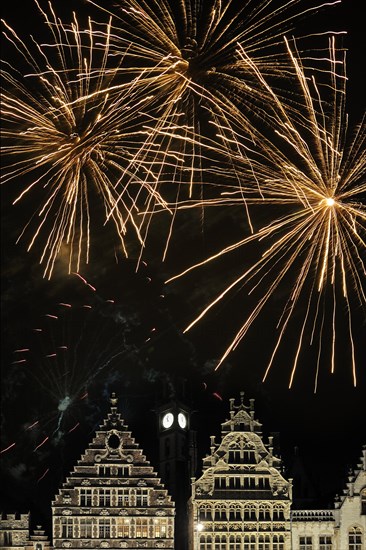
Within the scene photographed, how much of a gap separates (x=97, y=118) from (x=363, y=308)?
24694 mm

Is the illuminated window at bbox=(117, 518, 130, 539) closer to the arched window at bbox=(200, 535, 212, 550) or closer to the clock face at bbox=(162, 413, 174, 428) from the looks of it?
the arched window at bbox=(200, 535, 212, 550)

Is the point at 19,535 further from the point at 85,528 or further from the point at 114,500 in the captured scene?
the point at 114,500

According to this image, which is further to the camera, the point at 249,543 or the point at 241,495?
the point at 241,495

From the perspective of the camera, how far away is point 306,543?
64812 millimetres

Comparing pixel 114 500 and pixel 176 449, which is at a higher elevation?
pixel 176 449

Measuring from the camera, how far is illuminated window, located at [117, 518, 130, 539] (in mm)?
64688

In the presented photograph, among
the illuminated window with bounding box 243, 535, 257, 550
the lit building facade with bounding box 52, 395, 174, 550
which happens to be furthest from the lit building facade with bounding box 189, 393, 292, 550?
the lit building facade with bounding box 52, 395, 174, 550

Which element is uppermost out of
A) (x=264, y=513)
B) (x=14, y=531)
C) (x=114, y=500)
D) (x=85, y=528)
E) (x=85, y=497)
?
(x=85, y=497)

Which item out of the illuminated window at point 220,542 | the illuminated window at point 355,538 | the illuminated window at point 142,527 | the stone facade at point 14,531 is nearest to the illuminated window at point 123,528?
the illuminated window at point 142,527

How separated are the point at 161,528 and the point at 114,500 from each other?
8.65ft

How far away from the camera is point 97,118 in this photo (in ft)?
167

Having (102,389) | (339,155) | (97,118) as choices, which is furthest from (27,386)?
(339,155)

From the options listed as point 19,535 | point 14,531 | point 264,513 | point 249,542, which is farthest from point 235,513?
point 14,531

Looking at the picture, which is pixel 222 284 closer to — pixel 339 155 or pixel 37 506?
pixel 37 506
